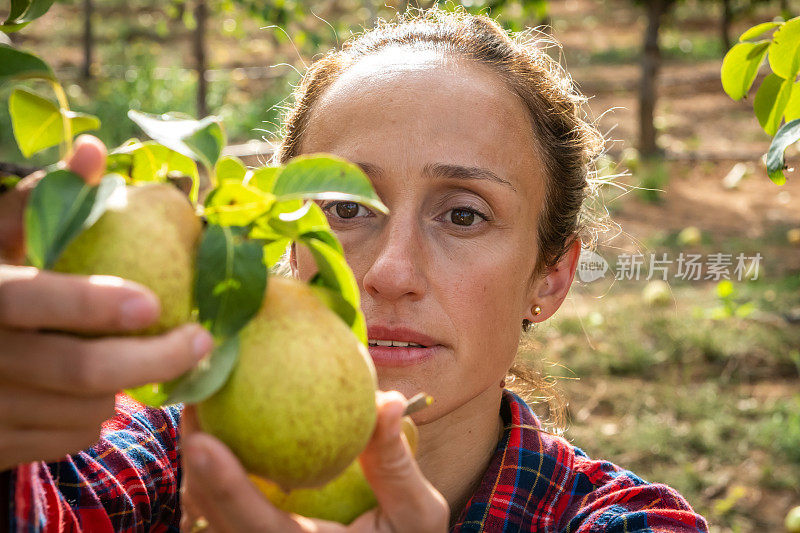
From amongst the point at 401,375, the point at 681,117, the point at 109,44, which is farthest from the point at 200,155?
the point at 109,44

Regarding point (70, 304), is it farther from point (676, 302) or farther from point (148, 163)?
point (676, 302)

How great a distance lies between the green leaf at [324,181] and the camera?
64cm

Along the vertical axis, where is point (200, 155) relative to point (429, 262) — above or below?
above

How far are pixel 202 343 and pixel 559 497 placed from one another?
1.13m

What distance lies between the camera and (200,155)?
0.64m

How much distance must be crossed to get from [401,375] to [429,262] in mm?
203

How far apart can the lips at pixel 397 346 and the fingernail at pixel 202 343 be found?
67 centimetres

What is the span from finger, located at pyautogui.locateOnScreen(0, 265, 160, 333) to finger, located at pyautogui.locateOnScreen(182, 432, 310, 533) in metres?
0.12

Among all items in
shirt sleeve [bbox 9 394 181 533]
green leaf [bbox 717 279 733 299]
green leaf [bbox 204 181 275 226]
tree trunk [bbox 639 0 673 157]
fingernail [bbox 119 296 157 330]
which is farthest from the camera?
tree trunk [bbox 639 0 673 157]

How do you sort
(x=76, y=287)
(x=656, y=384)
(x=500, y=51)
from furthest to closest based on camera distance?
(x=656, y=384) < (x=500, y=51) < (x=76, y=287)

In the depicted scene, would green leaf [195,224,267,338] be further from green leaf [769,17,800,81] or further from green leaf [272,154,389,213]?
green leaf [769,17,800,81]

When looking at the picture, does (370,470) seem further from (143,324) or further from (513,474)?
(513,474)

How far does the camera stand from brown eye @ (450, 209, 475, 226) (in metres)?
1.42

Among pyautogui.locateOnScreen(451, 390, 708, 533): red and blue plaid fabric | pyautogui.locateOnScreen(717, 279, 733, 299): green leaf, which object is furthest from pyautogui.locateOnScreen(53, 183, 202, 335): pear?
pyautogui.locateOnScreen(717, 279, 733, 299): green leaf
